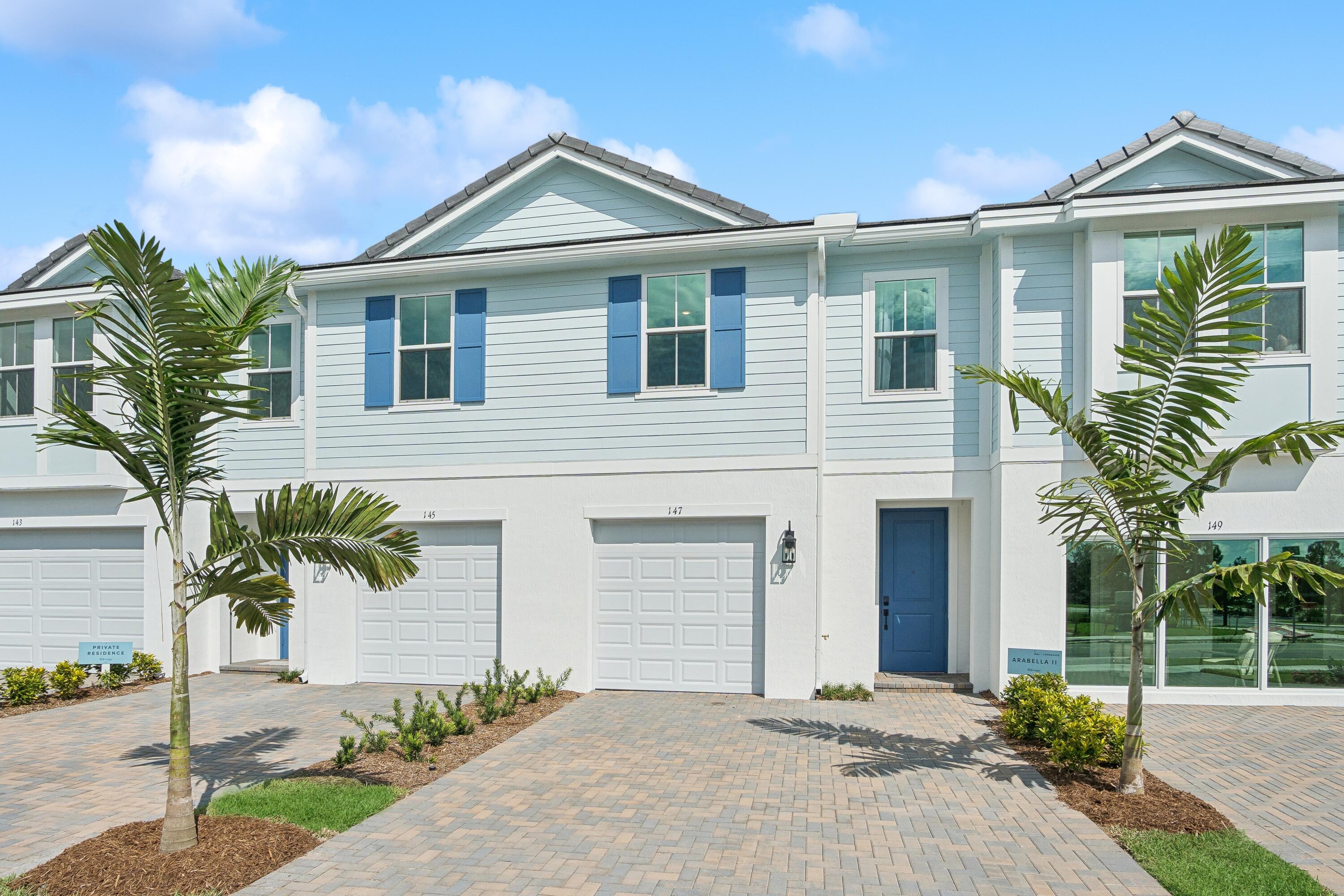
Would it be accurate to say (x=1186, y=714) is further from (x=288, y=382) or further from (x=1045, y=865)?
(x=288, y=382)

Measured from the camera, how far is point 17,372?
14469mm

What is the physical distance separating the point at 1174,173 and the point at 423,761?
1116 cm

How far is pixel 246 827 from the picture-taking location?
6219 millimetres

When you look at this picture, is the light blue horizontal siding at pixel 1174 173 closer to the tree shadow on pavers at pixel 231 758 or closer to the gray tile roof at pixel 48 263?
the tree shadow on pavers at pixel 231 758

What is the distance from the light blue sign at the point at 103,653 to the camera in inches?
509

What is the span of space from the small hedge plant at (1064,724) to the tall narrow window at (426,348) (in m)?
8.30

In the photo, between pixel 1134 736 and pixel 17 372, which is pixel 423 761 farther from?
pixel 17 372

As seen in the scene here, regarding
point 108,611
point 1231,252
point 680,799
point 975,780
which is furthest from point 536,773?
point 108,611

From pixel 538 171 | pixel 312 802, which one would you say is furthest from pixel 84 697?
pixel 538 171

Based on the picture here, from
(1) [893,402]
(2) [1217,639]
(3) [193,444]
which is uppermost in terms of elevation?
(1) [893,402]

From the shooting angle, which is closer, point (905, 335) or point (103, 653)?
point (905, 335)

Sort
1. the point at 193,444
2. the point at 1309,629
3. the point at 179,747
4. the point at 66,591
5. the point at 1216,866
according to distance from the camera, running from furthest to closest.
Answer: the point at 66,591, the point at 1309,629, the point at 193,444, the point at 179,747, the point at 1216,866

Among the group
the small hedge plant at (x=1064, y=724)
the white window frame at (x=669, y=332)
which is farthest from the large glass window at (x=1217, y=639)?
the white window frame at (x=669, y=332)

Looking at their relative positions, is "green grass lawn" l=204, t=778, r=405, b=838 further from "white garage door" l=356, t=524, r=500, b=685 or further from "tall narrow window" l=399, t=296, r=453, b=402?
"tall narrow window" l=399, t=296, r=453, b=402
